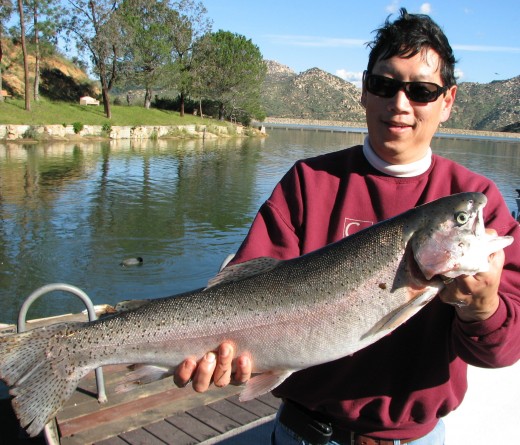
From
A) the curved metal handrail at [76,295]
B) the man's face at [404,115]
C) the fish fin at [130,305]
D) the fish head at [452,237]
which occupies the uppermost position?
the man's face at [404,115]

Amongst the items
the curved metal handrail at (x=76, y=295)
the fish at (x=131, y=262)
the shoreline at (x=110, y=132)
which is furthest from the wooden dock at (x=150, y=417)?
the shoreline at (x=110, y=132)

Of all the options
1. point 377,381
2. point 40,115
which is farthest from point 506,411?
point 40,115

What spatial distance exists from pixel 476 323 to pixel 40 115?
4992 cm

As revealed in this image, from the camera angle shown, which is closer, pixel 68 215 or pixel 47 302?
pixel 47 302

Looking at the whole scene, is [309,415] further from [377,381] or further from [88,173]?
[88,173]

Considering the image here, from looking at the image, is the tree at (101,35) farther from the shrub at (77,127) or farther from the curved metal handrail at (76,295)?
the curved metal handrail at (76,295)

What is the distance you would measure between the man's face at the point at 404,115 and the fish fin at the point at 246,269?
91 cm

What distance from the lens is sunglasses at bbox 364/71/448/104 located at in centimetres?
296

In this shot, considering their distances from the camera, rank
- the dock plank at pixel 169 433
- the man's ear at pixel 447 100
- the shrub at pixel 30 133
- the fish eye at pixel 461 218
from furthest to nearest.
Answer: the shrub at pixel 30 133
the dock plank at pixel 169 433
the man's ear at pixel 447 100
the fish eye at pixel 461 218

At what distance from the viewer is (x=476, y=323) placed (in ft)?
8.50

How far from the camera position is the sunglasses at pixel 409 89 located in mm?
2961

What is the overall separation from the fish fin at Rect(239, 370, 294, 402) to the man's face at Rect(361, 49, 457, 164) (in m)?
1.37

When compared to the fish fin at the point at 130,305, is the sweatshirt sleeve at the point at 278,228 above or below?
above

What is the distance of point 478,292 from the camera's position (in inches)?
98.6
